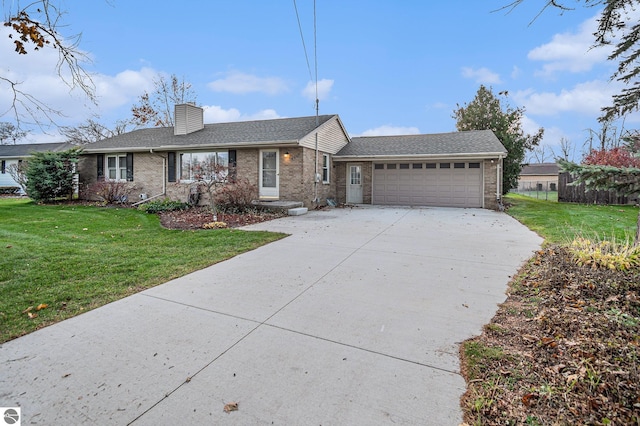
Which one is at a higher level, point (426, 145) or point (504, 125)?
point (504, 125)

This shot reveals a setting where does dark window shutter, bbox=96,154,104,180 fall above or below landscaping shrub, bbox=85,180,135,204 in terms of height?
above

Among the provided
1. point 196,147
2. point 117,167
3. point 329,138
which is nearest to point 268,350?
point 196,147

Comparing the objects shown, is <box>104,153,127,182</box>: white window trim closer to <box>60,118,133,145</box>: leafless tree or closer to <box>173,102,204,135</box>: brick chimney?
<box>173,102,204,135</box>: brick chimney

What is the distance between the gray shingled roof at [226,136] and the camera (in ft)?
42.8

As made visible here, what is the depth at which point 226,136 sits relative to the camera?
47.1 ft

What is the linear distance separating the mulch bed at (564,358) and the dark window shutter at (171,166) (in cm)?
1408

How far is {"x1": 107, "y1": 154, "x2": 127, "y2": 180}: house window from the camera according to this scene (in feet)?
51.3

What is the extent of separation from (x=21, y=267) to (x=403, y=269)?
5.78 meters

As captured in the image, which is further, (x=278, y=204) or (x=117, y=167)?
(x=117, y=167)

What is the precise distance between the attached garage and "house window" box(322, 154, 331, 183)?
2.14ft

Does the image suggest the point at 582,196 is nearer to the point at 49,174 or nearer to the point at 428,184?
the point at 428,184

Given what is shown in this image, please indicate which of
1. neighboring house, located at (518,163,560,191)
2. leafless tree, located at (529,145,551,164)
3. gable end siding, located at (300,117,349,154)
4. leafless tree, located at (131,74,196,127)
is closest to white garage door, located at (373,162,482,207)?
gable end siding, located at (300,117,349,154)

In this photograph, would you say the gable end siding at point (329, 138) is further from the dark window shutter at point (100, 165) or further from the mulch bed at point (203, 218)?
the dark window shutter at point (100, 165)

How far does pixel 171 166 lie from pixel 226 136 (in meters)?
2.84
